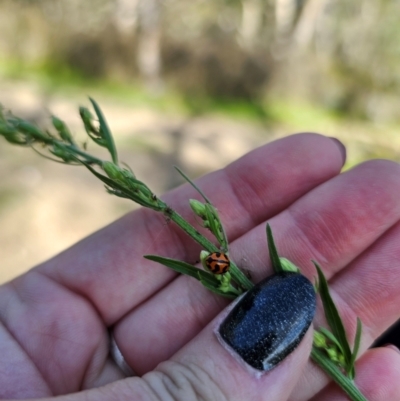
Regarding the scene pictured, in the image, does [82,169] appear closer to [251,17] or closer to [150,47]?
[150,47]

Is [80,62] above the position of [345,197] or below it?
above

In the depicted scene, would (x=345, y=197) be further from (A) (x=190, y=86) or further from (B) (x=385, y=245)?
(A) (x=190, y=86)

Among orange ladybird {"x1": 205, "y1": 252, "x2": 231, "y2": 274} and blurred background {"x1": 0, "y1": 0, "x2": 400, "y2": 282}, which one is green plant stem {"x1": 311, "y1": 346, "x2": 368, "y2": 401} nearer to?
orange ladybird {"x1": 205, "y1": 252, "x2": 231, "y2": 274}

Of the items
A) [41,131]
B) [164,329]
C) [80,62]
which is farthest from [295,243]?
[80,62]

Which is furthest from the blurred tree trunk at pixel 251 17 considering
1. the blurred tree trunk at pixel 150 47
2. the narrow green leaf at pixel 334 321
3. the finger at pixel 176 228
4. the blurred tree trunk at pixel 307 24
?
the narrow green leaf at pixel 334 321

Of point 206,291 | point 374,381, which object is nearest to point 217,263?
point 206,291

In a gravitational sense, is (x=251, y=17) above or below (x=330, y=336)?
above
